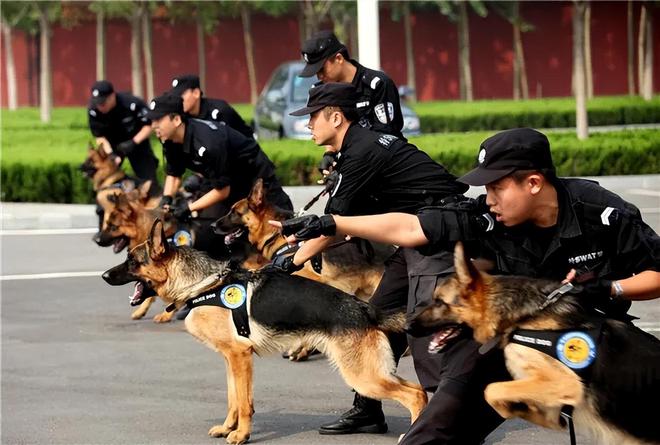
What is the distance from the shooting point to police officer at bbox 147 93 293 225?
8742mm

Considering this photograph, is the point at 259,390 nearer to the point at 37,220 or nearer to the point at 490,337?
the point at 490,337

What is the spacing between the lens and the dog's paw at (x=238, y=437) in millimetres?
6379

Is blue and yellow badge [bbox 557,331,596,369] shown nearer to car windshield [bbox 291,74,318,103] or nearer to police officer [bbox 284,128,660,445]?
police officer [bbox 284,128,660,445]

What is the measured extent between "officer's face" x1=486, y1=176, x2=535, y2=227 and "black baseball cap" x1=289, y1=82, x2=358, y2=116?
1.60m

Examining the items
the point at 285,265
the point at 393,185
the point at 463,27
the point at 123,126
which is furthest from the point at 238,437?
the point at 463,27

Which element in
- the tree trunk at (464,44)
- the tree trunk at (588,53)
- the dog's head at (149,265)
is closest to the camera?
the dog's head at (149,265)

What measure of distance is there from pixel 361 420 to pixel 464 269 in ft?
8.45

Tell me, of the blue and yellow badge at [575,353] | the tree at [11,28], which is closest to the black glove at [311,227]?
Answer: the blue and yellow badge at [575,353]

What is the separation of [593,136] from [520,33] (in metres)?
21.7

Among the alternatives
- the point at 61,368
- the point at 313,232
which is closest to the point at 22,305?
the point at 61,368

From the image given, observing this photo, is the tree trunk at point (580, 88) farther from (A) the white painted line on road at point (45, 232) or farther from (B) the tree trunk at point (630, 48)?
(B) the tree trunk at point (630, 48)

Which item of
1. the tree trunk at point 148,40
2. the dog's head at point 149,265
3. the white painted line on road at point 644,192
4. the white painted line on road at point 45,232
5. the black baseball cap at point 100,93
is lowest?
the white painted line on road at point 45,232

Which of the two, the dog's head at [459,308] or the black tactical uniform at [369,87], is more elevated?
the black tactical uniform at [369,87]

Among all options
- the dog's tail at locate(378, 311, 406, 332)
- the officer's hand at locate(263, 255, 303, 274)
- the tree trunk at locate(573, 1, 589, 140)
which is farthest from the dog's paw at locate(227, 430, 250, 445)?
the tree trunk at locate(573, 1, 589, 140)
